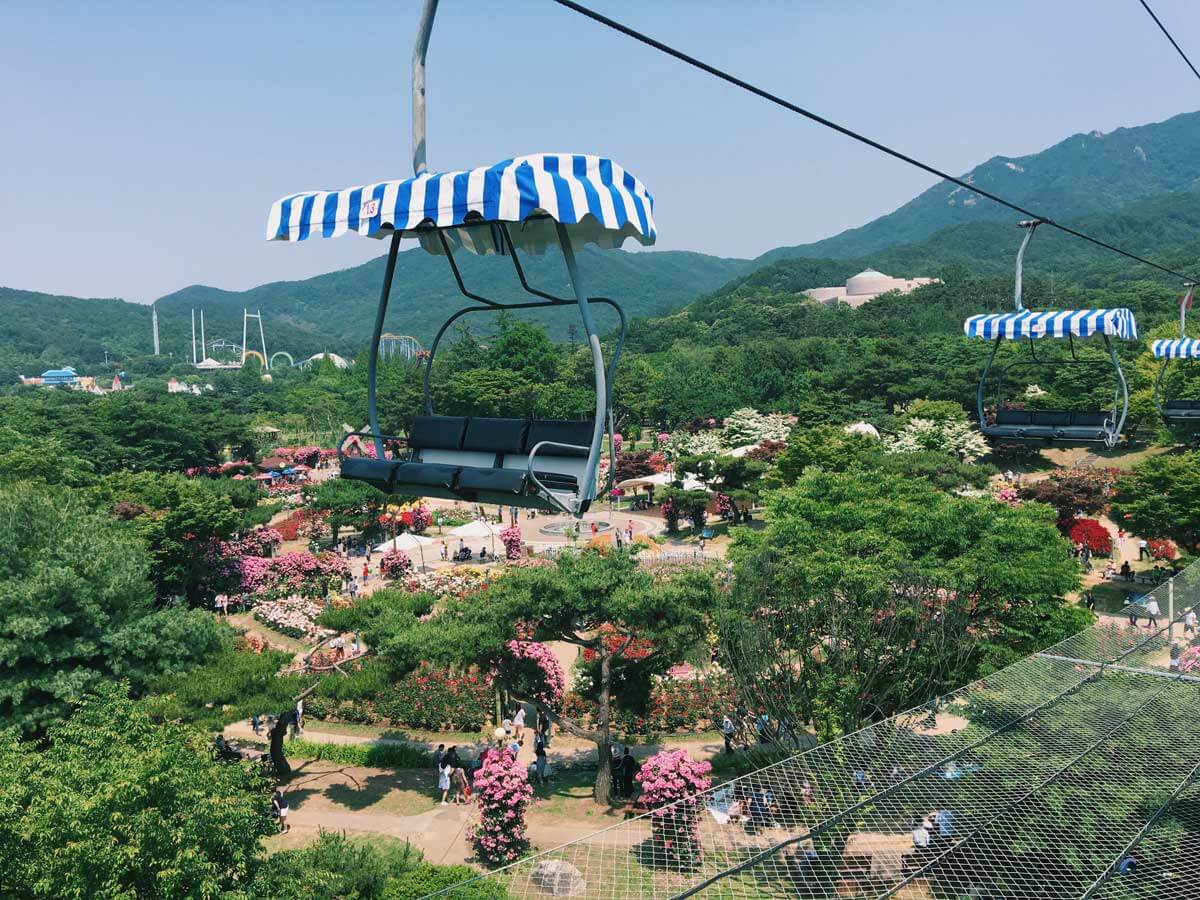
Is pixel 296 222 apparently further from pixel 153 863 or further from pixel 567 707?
pixel 567 707

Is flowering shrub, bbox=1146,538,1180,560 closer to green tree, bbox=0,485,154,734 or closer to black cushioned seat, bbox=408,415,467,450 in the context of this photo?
black cushioned seat, bbox=408,415,467,450

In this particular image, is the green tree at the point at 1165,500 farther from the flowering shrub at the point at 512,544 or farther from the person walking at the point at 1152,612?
the flowering shrub at the point at 512,544

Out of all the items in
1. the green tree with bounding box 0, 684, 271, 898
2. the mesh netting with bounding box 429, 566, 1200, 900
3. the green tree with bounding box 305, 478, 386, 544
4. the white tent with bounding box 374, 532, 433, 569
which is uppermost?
the mesh netting with bounding box 429, 566, 1200, 900

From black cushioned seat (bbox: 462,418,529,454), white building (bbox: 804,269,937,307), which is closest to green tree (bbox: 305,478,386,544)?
black cushioned seat (bbox: 462,418,529,454)

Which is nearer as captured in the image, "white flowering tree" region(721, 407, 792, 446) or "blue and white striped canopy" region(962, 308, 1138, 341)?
"blue and white striped canopy" region(962, 308, 1138, 341)

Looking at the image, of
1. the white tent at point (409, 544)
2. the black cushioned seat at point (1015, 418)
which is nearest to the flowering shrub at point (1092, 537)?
the black cushioned seat at point (1015, 418)
